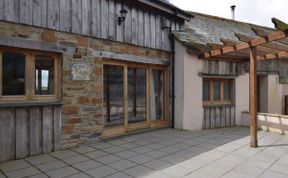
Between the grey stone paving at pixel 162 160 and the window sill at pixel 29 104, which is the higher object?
the window sill at pixel 29 104

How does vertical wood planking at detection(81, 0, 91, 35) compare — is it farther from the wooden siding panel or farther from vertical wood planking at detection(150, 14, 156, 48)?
vertical wood planking at detection(150, 14, 156, 48)

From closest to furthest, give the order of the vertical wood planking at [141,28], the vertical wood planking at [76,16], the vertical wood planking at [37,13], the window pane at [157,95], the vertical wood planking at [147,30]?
the vertical wood planking at [37,13], the vertical wood planking at [76,16], the vertical wood planking at [141,28], the vertical wood planking at [147,30], the window pane at [157,95]

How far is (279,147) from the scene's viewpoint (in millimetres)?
5375

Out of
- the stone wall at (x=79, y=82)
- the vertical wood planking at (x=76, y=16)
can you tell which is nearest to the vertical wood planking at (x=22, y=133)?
the stone wall at (x=79, y=82)

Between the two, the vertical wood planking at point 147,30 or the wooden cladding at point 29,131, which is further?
the vertical wood planking at point 147,30

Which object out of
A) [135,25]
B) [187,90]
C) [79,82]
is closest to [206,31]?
[187,90]

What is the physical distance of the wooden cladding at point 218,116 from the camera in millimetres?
7738

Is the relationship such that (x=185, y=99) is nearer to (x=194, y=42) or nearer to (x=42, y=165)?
(x=194, y=42)

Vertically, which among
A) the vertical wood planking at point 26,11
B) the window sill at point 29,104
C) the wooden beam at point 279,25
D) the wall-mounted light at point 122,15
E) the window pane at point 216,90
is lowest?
the window sill at point 29,104

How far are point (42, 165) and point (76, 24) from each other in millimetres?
3082

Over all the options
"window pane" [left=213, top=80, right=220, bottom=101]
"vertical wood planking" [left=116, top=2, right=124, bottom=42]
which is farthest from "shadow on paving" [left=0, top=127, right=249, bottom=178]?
"vertical wood planking" [left=116, top=2, right=124, bottom=42]

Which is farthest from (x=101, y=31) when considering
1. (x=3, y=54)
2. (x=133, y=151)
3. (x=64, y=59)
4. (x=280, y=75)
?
(x=280, y=75)

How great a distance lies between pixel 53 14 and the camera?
15.8 ft

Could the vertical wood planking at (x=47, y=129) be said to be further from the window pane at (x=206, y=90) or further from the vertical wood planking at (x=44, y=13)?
the window pane at (x=206, y=90)
